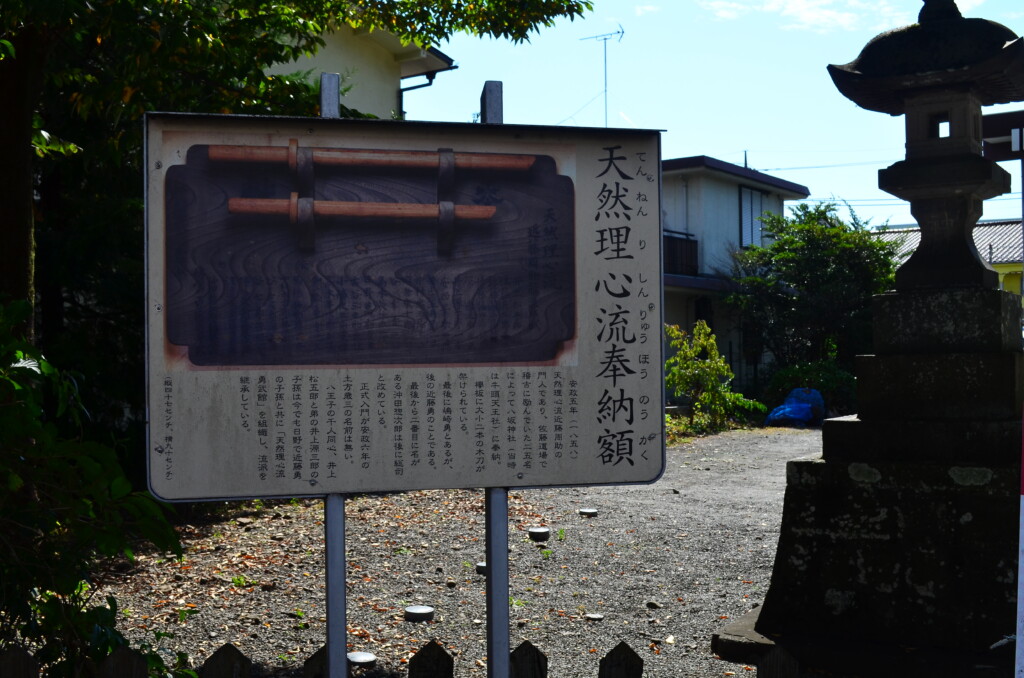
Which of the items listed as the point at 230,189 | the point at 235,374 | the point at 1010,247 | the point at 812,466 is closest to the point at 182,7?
the point at 230,189

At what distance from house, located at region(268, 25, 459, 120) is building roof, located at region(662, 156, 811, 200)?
682 centimetres

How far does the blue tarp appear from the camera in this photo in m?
19.4

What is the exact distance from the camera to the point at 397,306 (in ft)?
10.3

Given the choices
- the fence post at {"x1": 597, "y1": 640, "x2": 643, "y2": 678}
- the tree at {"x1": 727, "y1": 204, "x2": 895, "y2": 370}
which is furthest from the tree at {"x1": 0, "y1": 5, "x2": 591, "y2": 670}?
the tree at {"x1": 727, "y1": 204, "x2": 895, "y2": 370}

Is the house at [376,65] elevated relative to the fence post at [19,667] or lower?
elevated

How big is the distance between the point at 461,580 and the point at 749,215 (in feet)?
71.7

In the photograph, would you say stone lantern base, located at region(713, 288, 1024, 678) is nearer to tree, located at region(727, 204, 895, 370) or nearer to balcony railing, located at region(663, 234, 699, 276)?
tree, located at region(727, 204, 895, 370)

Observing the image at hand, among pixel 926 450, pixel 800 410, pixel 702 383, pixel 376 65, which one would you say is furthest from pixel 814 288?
pixel 926 450

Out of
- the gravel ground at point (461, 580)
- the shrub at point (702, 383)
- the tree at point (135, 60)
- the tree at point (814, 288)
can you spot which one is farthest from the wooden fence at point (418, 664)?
the tree at point (814, 288)

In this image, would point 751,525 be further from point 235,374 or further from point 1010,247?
point 1010,247

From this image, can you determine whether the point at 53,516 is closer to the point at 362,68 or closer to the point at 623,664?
the point at 623,664

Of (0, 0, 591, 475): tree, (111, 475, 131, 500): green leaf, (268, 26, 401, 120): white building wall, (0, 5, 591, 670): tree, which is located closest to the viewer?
(111, 475, 131, 500): green leaf

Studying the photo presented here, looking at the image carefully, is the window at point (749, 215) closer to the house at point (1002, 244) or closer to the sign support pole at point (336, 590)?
the house at point (1002, 244)

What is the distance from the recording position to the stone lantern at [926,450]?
4480 millimetres
